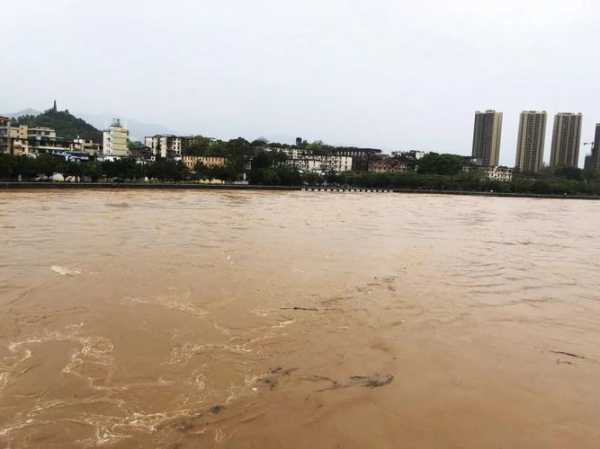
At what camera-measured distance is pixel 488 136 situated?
127688mm

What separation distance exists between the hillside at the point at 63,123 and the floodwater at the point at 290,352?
266 feet

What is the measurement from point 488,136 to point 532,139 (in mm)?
13588

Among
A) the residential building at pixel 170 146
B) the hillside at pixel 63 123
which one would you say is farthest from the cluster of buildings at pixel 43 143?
the hillside at pixel 63 123

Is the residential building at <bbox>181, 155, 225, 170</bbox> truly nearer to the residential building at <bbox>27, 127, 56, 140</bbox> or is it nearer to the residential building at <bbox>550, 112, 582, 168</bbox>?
the residential building at <bbox>27, 127, 56, 140</bbox>

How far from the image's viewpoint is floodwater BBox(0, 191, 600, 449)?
4004mm

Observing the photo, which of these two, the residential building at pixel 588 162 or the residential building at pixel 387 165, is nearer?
the residential building at pixel 387 165

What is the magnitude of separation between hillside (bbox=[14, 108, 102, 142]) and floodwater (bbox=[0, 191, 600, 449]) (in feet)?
266

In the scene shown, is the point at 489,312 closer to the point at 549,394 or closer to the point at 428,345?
the point at 428,345

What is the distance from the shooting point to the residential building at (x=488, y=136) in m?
127

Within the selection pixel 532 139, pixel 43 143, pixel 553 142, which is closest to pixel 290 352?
pixel 43 143

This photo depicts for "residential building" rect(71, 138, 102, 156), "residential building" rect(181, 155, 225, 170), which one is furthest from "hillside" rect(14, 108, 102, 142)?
"residential building" rect(181, 155, 225, 170)

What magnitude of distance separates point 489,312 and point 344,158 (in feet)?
263

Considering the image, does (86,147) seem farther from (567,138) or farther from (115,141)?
(567,138)

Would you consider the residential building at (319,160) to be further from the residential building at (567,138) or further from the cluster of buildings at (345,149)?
the residential building at (567,138)
